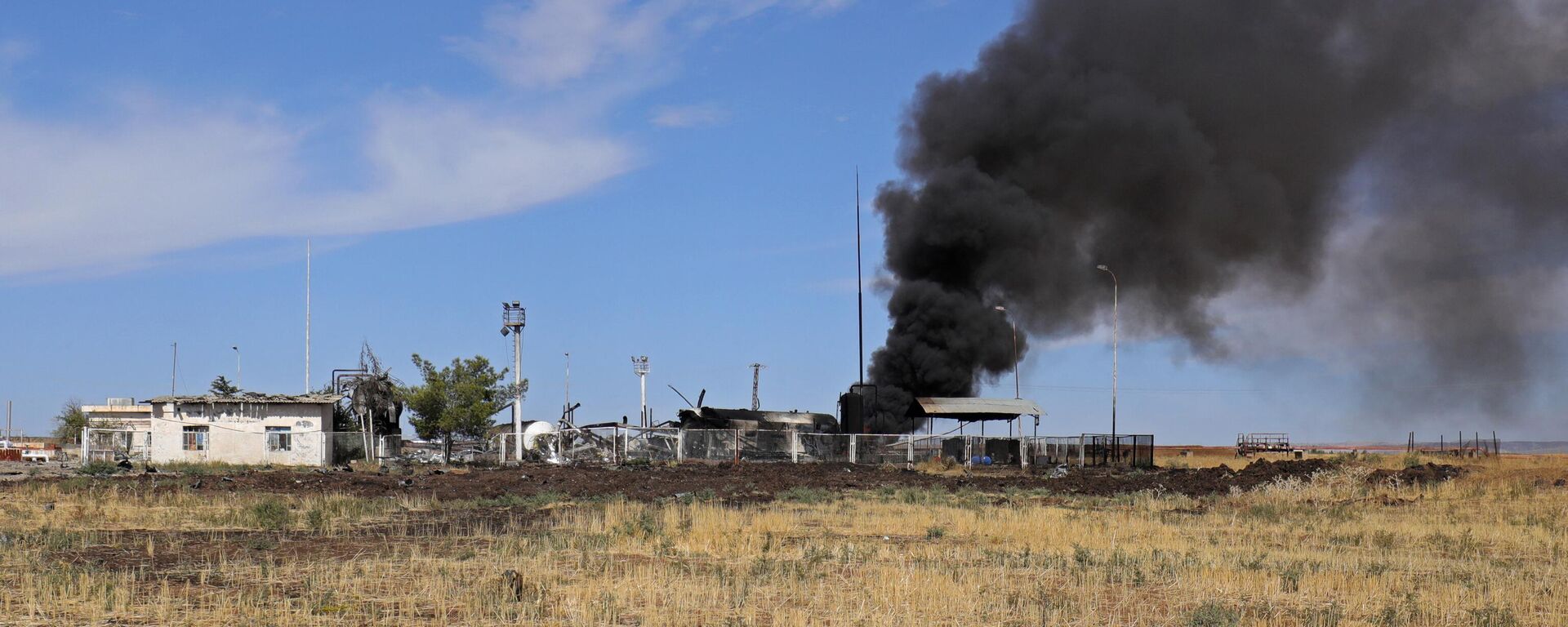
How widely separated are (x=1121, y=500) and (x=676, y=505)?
1104cm

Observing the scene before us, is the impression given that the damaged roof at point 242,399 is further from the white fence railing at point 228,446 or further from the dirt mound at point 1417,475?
the dirt mound at point 1417,475

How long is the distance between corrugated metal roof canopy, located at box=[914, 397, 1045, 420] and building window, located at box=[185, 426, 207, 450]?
3094cm

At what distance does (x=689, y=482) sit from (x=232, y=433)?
27.7 m

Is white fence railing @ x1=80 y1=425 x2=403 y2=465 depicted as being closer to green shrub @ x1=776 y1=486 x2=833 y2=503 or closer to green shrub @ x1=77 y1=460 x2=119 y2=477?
green shrub @ x1=77 y1=460 x2=119 y2=477

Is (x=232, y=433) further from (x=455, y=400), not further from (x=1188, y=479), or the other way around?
(x=1188, y=479)

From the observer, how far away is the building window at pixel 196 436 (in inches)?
2140

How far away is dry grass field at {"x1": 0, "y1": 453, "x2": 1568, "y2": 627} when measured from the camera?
1248 centimetres

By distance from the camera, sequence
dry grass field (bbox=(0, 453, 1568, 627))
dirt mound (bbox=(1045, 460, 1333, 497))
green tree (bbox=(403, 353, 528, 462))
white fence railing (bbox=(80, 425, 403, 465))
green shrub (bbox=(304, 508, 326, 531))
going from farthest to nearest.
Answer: green tree (bbox=(403, 353, 528, 462)) < white fence railing (bbox=(80, 425, 403, 465)) < dirt mound (bbox=(1045, 460, 1333, 497)) < green shrub (bbox=(304, 508, 326, 531)) < dry grass field (bbox=(0, 453, 1568, 627))

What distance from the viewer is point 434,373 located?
72625 millimetres

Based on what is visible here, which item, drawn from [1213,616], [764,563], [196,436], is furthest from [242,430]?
[1213,616]

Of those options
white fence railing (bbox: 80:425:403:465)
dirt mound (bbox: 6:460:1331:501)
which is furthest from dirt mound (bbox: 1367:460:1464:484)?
white fence railing (bbox: 80:425:403:465)

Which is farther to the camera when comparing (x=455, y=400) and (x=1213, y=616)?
(x=455, y=400)

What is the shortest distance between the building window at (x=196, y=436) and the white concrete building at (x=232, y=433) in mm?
35

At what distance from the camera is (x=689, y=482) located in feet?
120
